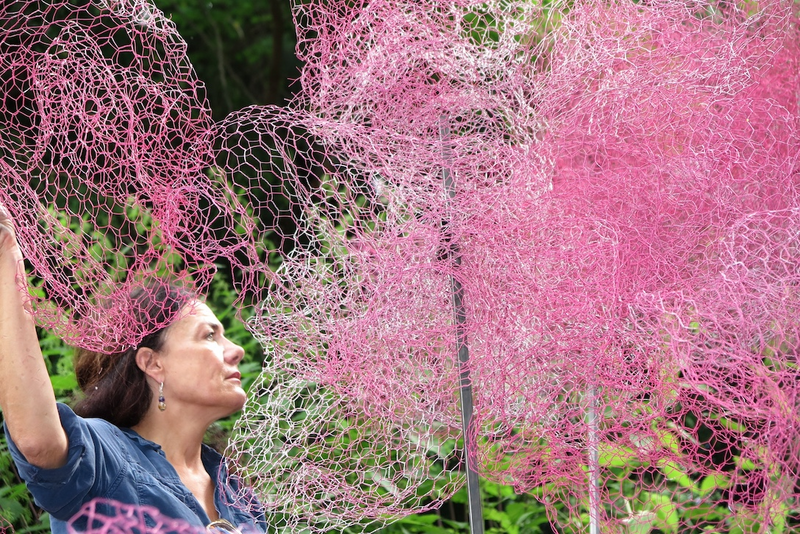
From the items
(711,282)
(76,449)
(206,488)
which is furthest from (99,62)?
(711,282)

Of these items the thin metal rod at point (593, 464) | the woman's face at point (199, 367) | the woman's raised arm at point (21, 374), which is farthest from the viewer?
the woman's face at point (199, 367)

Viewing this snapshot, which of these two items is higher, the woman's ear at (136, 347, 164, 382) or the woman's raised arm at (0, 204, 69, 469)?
the woman's raised arm at (0, 204, 69, 469)

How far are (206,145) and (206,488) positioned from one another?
430mm

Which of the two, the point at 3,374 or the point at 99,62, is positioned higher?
the point at 99,62

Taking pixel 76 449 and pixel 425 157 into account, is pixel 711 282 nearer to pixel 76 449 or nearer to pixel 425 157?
pixel 425 157

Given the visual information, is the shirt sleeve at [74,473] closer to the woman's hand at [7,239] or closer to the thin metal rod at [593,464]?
the woman's hand at [7,239]

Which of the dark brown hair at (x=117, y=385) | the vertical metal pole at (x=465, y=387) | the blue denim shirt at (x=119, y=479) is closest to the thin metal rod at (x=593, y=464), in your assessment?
the vertical metal pole at (x=465, y=387)

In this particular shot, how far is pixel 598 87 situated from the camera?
1058mm

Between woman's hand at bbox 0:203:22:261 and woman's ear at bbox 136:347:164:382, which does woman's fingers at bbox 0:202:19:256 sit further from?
woman's ear at bbox 136:347:164:382

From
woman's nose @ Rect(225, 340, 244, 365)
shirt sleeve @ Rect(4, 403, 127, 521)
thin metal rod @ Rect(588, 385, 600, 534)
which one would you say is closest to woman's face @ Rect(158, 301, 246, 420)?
woman's nose @ Rect(225, 340, 244, 365)

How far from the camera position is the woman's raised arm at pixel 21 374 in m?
0.80

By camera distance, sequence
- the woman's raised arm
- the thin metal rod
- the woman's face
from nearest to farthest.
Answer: the woman's raised arm < the thin metal rod < the woman's face

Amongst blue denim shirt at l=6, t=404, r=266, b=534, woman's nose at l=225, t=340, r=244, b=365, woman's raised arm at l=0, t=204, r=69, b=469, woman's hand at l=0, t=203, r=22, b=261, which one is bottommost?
blue denim shirt at l=6, t=404, r=266, b=534

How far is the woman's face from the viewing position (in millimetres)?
1054
